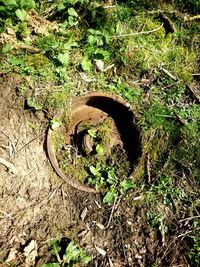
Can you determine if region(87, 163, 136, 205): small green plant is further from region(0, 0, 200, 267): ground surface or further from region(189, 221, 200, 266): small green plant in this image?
region(189, 221, 200, 266): small green plant

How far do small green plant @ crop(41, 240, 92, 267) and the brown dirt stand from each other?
0.19ft

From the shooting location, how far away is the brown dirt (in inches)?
125

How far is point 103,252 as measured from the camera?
10.5ft

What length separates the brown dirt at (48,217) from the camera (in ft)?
10.4

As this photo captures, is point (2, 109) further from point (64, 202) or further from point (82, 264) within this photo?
point (82, 264)

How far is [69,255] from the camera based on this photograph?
3.09 metres

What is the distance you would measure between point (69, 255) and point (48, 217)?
0.41 m

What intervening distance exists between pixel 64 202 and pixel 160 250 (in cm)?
95

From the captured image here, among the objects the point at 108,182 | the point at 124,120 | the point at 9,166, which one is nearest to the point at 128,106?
the point at 124,120

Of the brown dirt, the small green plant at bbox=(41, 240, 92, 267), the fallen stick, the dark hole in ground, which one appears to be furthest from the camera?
the dark hole in ground

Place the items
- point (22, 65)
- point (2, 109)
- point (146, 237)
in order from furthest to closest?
point (22, 65) → point (2, 109) → point (146, 237)

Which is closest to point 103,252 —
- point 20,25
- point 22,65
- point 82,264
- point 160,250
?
point 82,264

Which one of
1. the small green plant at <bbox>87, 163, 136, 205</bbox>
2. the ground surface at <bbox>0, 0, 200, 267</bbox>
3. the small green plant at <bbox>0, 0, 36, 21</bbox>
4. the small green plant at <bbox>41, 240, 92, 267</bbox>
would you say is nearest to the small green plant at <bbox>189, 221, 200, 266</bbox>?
the ground surface at <bbox>0, 0, 200, 267</bbox>

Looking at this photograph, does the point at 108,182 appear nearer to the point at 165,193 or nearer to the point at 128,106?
the point at 165,193
